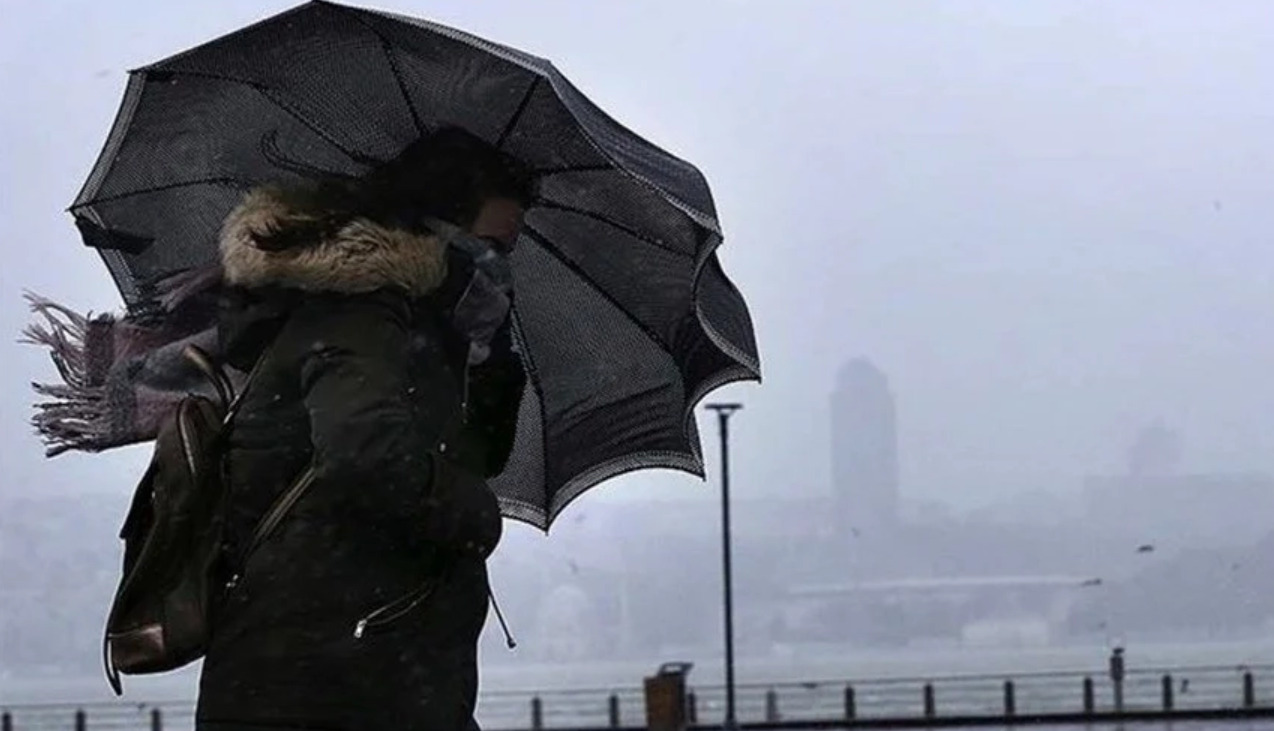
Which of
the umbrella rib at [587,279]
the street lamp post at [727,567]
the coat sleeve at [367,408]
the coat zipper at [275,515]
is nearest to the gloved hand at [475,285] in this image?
the coat sleeve at [367,408]

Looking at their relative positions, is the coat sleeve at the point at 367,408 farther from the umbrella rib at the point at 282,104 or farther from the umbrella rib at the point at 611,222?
the umbrella rib at the point at 611,222

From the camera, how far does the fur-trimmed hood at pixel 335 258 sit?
10.5 feet

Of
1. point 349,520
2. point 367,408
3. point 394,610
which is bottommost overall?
point 394,610

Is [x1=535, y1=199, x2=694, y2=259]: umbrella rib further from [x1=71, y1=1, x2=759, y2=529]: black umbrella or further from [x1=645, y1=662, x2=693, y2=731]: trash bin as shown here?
[x1=645, y1=662, x2=693, y2=731]: trash bin

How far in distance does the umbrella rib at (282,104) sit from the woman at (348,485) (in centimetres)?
49

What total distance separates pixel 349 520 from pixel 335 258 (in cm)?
39

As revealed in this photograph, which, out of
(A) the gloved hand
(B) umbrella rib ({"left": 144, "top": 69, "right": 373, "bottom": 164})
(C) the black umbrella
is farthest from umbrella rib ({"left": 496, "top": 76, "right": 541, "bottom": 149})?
(B) umbrella rib ({"left": 144, "top": 69, "right": 373, "bottom": 164})

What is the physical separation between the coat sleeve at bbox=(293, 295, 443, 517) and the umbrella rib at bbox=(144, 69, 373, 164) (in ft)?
2.59

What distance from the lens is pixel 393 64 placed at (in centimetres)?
373

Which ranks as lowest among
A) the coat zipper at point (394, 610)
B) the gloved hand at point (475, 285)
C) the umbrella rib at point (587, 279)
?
the coat zipper at point (394, 610)

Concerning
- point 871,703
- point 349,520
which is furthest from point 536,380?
point 871,703

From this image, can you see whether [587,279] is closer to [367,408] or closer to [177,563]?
[177,563]

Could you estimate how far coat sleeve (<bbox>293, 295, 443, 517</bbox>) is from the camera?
2.96 m

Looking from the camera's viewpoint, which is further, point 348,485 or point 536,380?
point 536,380
